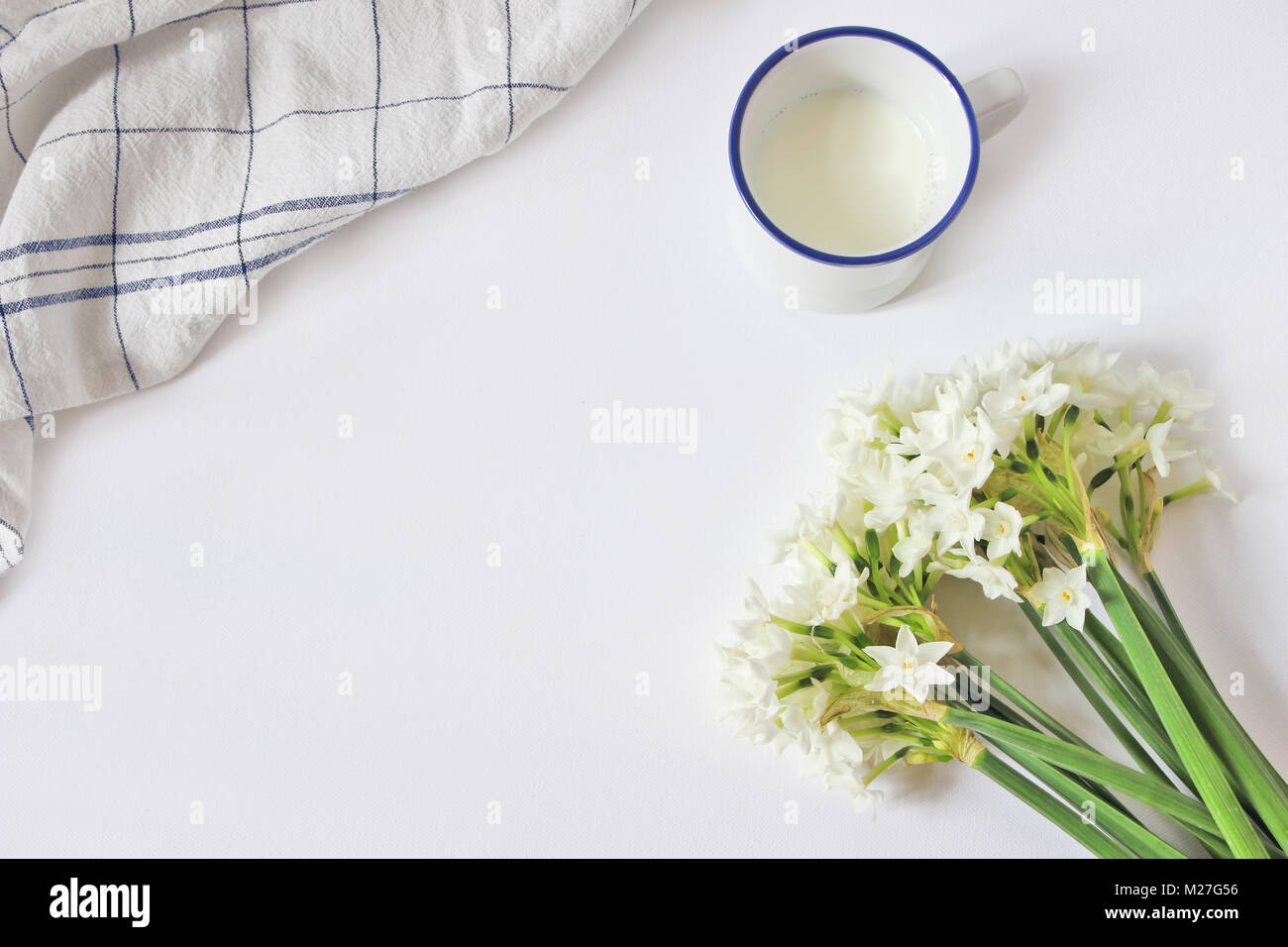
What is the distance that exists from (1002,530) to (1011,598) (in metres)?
0.04

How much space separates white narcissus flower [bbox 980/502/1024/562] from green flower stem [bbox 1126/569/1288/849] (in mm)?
65

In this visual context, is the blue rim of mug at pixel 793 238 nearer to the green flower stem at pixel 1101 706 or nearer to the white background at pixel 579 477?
the white background at pixel 579 477

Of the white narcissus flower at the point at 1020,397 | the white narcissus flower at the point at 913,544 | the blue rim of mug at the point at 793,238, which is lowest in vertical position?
the white narcissus flower at the point at 913,544

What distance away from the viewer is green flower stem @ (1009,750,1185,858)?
422 mm

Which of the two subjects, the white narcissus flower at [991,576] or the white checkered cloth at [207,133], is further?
the white checkered cloth at [207,133]

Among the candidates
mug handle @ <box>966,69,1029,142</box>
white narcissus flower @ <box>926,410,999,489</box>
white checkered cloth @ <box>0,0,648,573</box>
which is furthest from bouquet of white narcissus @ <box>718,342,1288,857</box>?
white checkered cloth @ <box>0,0,648,573</box>

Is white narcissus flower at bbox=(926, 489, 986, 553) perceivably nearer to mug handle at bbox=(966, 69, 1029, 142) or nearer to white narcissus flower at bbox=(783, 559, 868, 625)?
white narcissus flower at bbox=(783, 559, 868, 625)

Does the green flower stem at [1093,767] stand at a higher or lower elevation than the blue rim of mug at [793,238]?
lower

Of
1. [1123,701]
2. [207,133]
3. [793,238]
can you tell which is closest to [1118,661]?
[1123,701]

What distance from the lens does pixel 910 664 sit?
410mm

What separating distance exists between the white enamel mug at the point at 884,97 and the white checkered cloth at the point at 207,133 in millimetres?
108

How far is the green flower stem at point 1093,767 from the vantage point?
0.42 meters

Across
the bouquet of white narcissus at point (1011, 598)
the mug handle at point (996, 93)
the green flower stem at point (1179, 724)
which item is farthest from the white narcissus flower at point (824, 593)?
the mug handle at point (996, 93)
